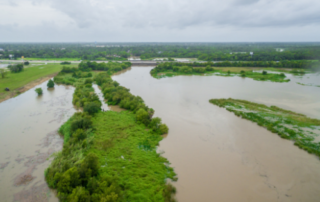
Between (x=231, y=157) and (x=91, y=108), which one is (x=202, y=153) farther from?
(x=91, y=108)

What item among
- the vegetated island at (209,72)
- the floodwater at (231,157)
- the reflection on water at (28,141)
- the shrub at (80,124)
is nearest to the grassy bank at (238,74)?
the vegetated island at (209,72)

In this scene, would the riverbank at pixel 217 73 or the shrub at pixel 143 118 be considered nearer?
the shrub at pixel 143 118

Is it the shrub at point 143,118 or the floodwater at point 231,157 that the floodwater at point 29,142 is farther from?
the floodwater at point 231,157

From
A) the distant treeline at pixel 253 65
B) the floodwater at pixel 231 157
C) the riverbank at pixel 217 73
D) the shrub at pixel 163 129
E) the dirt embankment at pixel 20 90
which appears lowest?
the floodwater at pixel 231 157

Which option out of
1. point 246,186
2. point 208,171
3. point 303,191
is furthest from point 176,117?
point 303,191

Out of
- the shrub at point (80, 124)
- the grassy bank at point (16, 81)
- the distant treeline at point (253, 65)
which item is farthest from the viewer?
the distant treeline at point (253, 65)

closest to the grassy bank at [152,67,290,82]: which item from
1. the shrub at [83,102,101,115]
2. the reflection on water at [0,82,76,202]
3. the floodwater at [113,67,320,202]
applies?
the floodwater at [113,67,320,202]
